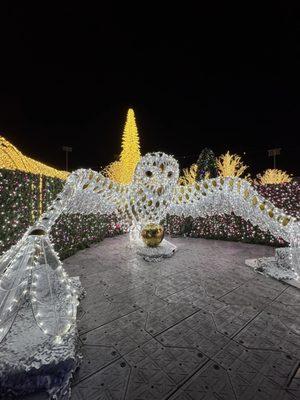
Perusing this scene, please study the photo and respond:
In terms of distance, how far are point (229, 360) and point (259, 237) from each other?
6.47 metres

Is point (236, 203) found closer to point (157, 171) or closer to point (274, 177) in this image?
point (157, 171)

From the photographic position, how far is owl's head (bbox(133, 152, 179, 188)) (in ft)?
20.0

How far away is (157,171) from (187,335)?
13.8 feet

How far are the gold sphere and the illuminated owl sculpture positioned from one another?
0.59 ft

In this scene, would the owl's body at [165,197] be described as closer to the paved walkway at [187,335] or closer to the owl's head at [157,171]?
the owl's head at [157,171]

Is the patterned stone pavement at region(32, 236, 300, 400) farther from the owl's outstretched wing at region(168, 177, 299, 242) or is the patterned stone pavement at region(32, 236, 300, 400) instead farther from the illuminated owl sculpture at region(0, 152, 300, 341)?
the owl's outstretched wing at region(168, 177, 299, 242)

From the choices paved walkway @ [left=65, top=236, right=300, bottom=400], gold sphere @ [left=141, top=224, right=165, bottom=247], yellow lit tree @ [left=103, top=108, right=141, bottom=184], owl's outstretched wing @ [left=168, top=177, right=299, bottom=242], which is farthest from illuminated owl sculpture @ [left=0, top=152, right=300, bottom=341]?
yellow lit tree @ [left=103, top=108, right=141, bottom=184]

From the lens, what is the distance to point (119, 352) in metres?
2.51

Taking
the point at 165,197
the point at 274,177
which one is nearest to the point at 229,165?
the point at 274,177

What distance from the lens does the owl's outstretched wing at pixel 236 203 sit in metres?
4.64

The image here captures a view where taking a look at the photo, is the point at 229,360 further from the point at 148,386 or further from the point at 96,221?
the point at 96,221

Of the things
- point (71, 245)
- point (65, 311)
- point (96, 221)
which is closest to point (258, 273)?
point (65, 311)

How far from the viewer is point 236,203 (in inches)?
205

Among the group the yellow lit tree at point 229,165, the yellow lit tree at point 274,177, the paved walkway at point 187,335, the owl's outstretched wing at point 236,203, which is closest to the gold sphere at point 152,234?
the owl's outstretched wing at point 236,203
